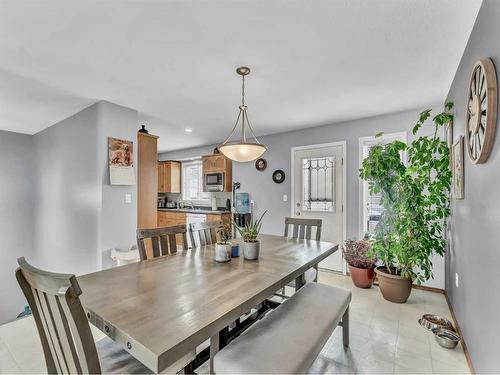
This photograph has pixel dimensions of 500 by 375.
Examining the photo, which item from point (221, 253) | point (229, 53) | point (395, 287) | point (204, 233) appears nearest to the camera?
point (221, 253)

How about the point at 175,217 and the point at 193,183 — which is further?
the point at 193,183

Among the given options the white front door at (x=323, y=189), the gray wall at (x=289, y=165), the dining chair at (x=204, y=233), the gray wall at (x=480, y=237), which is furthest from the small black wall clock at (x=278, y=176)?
the gray wall at (x=480, y=237)

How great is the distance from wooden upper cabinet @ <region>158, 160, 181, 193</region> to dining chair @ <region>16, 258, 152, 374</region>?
5574mm

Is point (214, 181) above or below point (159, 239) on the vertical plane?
above

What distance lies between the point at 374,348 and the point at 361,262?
54.6 inches

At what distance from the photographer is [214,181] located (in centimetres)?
571

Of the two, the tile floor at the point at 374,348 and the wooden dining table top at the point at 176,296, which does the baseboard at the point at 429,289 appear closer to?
the tile floor at the point at 374,348

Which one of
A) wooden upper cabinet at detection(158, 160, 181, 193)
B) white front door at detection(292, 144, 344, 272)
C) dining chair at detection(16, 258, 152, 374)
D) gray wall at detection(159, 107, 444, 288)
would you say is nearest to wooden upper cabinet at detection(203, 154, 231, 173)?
gray wall at detection(159, 107, 444, 288)

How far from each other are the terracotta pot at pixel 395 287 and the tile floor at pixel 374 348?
0.10m

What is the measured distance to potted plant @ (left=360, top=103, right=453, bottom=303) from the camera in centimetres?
273

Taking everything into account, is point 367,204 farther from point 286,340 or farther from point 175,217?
point 175,217

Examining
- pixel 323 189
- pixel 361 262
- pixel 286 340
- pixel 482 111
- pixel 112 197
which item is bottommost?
pixel 361 262

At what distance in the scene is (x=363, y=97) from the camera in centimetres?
299

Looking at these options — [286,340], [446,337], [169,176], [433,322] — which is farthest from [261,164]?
[286,340]
